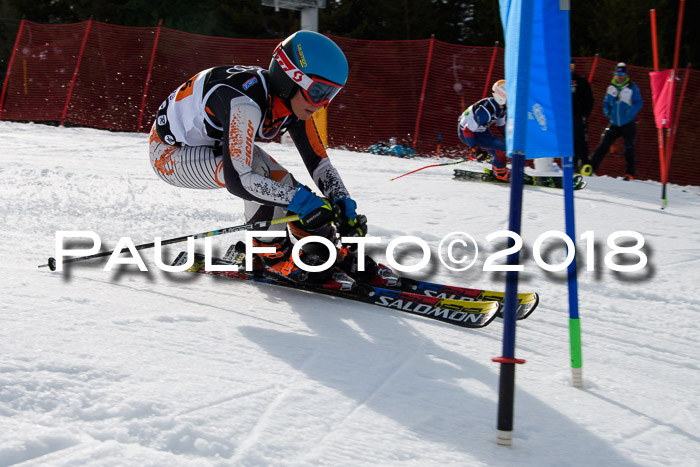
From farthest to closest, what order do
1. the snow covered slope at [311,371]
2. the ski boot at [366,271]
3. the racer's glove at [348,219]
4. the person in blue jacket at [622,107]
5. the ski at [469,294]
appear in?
the person in blue jacket at [622,107], the ski boot at [366,271], the racer's glove at [348,219], the ski at [469,294], the snow covered slope at [311,371]

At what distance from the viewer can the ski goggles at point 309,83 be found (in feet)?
12.1

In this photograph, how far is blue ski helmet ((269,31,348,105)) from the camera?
366cm

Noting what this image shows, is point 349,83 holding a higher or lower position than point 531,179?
higher

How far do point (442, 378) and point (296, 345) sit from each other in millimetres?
718

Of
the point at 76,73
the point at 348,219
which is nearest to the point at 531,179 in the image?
the point at 348,219

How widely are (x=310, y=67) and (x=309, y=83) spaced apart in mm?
91

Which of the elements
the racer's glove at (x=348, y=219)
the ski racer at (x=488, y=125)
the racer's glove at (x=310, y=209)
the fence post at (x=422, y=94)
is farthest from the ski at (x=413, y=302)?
the fence post at (x=422, y=94)

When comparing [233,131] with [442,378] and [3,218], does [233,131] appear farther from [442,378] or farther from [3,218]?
[3,218]

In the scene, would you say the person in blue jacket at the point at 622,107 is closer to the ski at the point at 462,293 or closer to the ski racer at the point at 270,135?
the ski at the point at 462,293

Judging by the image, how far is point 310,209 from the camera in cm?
367

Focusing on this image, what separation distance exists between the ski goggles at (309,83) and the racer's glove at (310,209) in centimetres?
55

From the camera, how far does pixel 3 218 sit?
5.52 m

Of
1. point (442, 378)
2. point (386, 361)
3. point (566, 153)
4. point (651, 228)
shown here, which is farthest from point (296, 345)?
point (651, 228)

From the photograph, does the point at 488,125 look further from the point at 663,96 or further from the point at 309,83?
the point at 309,83
